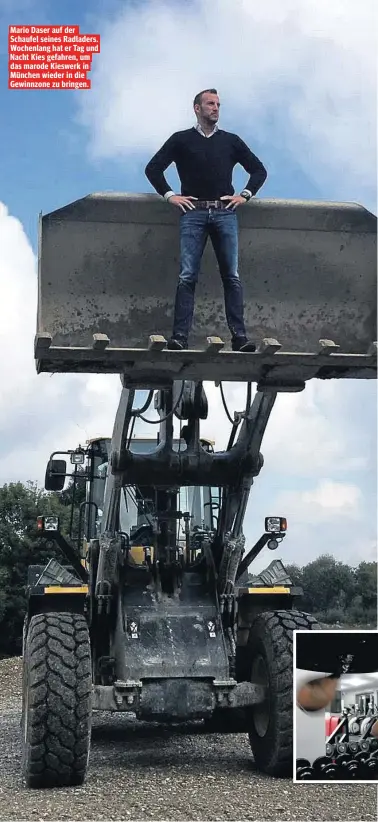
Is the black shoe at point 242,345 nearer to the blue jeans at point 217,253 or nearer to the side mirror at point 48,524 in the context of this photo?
the blue jeans at point 217,253

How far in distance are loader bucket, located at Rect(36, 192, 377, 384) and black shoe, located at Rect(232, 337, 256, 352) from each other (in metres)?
0.40

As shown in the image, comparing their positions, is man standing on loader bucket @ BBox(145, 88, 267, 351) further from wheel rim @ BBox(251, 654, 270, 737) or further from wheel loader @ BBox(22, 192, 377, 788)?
wheel rim @ BBox(251, 654, 270, 737)

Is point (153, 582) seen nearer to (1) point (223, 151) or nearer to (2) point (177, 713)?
(2) point (177, 713)

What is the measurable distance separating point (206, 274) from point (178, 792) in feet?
11.5

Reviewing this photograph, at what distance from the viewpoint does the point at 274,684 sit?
26.5ft

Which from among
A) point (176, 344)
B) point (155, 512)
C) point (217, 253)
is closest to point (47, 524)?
point (155, 512)

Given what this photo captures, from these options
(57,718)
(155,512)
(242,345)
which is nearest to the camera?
(242,345)

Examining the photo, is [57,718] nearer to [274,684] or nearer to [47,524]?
[274,684]

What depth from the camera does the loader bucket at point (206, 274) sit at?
291 inches

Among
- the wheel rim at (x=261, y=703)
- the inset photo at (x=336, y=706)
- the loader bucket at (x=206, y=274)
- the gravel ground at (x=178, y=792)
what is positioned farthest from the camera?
the wheel rim at (x=261, y=703)

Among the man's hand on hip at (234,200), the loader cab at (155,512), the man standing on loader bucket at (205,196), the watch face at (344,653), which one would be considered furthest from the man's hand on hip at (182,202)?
the watch face at (344,653)

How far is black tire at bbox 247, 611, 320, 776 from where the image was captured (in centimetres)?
799

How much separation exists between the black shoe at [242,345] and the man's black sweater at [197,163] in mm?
949

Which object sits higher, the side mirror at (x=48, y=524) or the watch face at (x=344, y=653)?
the side mirror at (x=48, y=524)
